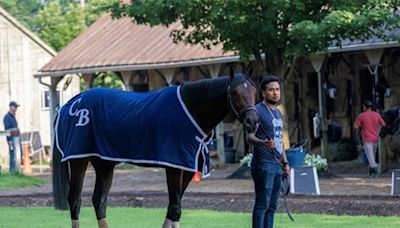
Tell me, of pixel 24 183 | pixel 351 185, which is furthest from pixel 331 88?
pixel 24 183

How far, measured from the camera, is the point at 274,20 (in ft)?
69.2

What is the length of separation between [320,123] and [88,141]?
15.2 meters

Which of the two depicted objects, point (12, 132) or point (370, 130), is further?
point (12, 132)

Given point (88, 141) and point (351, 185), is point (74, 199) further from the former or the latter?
point (351, 185)

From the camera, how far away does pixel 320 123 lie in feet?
86.6

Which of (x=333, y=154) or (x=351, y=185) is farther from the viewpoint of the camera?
(x=333, y=154)

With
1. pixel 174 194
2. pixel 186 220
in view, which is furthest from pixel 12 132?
pixel 174 194

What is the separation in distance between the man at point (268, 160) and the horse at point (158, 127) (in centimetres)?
34

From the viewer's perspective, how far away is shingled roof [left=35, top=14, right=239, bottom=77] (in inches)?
1136

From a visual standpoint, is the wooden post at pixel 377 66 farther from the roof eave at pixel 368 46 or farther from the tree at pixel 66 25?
the tree at pixel 66 25

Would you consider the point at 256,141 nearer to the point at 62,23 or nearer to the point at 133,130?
the point at 133,130

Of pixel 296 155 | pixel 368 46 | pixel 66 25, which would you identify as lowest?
pixel 296 155

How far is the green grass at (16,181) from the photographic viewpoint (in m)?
24.3

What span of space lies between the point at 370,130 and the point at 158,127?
13444 mm
